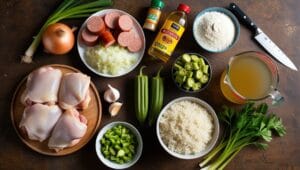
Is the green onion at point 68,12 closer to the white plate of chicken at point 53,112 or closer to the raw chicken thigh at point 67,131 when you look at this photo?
the white plate of chicken at point 53,112

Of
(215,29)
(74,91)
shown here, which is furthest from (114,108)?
(215,29)

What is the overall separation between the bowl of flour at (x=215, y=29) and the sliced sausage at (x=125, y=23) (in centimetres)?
28

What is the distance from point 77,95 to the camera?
65.4 inches

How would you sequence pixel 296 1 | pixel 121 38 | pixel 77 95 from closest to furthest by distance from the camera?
pixel 77 95 → pixel 121 38 → pixel 296 1

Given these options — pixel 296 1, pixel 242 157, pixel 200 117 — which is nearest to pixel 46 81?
pixel 200 117

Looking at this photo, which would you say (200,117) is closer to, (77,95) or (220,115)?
(220,115)

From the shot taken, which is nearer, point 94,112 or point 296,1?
point 94,112

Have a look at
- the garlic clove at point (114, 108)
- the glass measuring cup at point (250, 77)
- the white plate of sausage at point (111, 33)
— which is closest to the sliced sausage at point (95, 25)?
the white plate of sausage at point (111, 33)

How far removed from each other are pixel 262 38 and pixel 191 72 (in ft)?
1.27

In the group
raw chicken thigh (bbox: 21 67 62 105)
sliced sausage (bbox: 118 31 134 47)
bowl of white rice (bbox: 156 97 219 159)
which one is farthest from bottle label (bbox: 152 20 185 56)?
raw chicken thigh (bbox: 21 67 62 105)

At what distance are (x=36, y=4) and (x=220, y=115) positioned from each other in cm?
92

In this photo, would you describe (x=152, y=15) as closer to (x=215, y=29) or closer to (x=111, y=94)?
(x=215, y=29)

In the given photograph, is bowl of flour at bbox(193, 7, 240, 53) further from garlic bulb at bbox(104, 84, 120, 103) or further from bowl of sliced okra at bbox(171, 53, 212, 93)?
garlic bulb at bbox(104, 84, 120, 103)

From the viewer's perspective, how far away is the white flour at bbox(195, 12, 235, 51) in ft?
5.83
